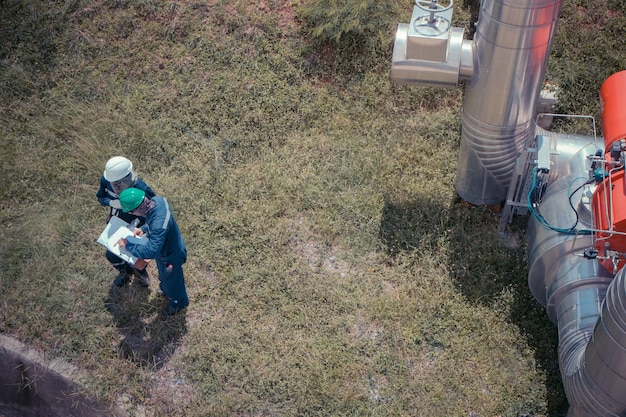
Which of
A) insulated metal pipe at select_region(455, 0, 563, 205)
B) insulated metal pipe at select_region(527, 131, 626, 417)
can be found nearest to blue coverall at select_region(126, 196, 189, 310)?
insulated metal pipe at select_region(455, 0, 563, 205)

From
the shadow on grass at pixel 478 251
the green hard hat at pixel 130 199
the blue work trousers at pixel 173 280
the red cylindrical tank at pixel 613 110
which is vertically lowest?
the shadow on grass at pixel 478 251

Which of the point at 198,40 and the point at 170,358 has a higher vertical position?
the point at 198,40

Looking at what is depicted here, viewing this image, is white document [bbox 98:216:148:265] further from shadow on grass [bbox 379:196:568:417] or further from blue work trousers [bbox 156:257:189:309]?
shadow on grass [bbox 379:196:568:417]

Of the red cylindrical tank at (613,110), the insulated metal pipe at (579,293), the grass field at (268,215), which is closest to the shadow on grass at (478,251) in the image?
the grass field at (268,215)

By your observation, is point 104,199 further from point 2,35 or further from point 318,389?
point 2,35

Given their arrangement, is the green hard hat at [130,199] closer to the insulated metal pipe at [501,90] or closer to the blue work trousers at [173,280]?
the blue work trousers at [173,280]

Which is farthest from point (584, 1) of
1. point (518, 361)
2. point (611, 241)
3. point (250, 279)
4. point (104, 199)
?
point (104, 199)

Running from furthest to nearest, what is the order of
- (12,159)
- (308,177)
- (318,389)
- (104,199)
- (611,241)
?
(12,159) → (308,177) → (104,199) → (318,389) → (611,241)
